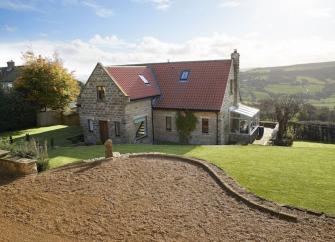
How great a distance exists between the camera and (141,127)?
27.1 meters

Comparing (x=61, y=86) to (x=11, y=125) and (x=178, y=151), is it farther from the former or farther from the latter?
(x=178, y=151)

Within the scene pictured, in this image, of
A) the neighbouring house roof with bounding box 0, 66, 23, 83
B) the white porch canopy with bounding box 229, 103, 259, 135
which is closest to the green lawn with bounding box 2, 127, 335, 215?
the white porch canopy with bounding box 229, 103, 259, 135

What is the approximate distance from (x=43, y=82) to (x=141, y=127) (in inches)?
522


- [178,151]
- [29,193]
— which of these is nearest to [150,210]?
[29,193]

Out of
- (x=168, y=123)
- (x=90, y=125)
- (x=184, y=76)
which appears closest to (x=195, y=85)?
(x=184, y=76)

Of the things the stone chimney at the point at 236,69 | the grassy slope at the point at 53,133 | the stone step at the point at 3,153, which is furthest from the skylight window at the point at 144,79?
the stone step at the point at 3,153

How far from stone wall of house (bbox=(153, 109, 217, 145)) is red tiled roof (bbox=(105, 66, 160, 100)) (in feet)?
6.84

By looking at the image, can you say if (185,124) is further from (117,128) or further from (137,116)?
(117,128)

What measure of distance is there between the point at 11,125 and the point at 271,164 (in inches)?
1116

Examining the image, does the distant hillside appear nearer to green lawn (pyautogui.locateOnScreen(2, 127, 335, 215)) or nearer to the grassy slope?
Result: the grassy slope

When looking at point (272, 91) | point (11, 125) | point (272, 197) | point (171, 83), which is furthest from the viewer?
point (272, 91)

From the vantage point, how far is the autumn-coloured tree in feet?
105

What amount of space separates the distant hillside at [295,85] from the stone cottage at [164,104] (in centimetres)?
3563

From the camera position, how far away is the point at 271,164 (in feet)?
44.0
